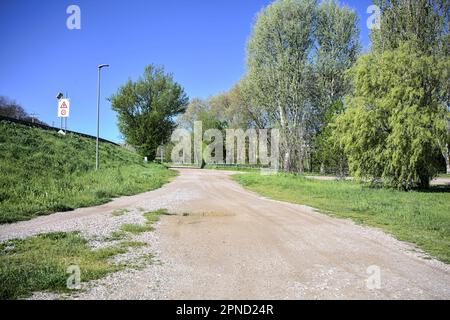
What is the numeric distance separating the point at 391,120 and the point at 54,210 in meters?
20.4

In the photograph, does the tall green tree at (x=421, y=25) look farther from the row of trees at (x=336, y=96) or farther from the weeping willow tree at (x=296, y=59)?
the weeping willow tree at (x=296, y=59)

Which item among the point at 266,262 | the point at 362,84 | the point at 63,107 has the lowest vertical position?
the point at 266,262

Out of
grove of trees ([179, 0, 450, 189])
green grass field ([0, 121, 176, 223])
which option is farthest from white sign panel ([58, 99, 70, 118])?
grove of trees ([179, 0, 450, 189])

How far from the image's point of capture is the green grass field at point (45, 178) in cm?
1152

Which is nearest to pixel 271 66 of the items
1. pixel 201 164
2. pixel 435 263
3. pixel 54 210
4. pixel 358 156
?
pixel 358 156

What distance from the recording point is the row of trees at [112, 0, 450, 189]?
21.9m

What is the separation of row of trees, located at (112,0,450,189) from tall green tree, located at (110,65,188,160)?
0.49 feet

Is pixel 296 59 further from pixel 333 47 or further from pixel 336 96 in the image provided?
pixel 336 96

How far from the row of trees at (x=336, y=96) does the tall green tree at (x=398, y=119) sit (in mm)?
67

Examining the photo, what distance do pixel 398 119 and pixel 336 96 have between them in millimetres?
19546

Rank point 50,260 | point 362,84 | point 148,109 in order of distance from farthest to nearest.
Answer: point 148,109 → point 362,84 → point 50,260

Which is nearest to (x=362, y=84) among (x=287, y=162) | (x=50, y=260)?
(x=287, y=162)

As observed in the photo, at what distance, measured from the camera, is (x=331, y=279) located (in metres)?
5.66

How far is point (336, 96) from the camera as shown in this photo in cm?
4038
